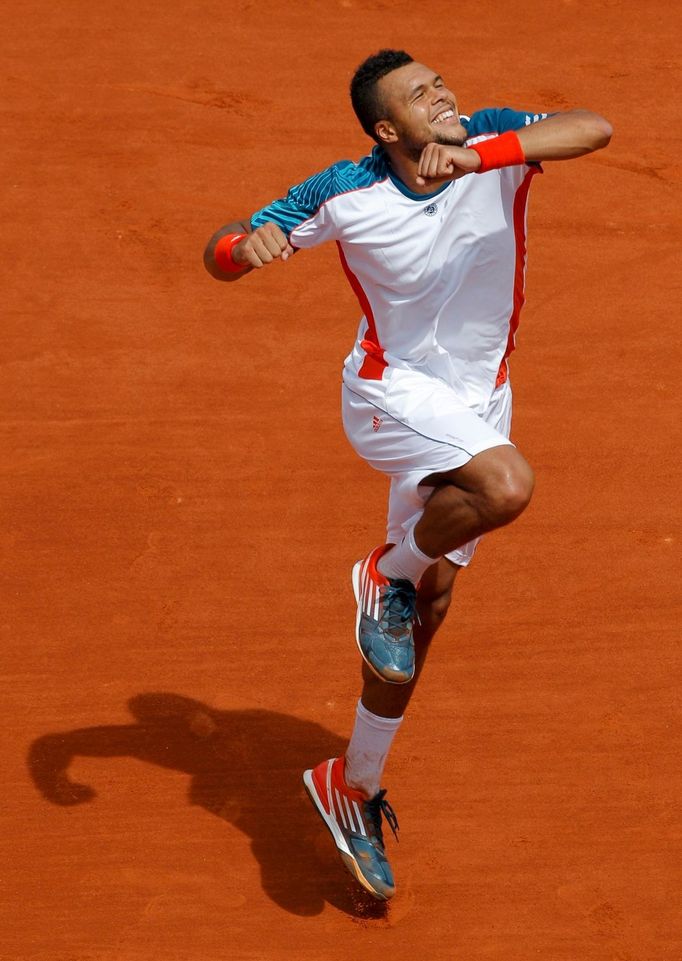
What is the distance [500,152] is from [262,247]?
2.92ft

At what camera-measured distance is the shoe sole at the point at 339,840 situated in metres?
6.05

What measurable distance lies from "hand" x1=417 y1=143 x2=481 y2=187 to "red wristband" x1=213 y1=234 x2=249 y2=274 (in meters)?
0.81

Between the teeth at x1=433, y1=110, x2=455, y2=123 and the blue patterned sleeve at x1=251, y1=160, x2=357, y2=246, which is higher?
the teeth at x1=433, y1=110, x2=455, y2=123

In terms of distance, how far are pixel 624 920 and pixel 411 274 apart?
105 inches

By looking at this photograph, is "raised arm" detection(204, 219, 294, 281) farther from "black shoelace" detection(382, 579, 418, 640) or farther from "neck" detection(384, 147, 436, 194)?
"black shoelace" detection(382, 579, 418, 640)

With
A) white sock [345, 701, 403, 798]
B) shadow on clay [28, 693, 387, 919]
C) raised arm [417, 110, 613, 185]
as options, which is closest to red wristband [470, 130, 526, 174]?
raised arm [417, 110, 613, 185]

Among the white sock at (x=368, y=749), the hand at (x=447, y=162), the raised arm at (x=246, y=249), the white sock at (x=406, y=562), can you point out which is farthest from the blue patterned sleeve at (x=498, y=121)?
the white sock at (x=368, y=749)

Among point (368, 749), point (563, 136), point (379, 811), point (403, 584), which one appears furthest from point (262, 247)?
point (379, 811)

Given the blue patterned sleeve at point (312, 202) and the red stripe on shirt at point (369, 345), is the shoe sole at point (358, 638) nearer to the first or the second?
the red stripe on shirt at point (369, 345)

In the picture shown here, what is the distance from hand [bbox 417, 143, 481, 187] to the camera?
5.15m

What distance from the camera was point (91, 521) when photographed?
7902mm

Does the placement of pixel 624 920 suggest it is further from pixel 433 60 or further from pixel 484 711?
pixel 433 60

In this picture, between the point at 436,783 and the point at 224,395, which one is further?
the point at 224,395

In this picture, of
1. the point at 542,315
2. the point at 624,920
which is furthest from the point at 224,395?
Answer: the point at 624,920
